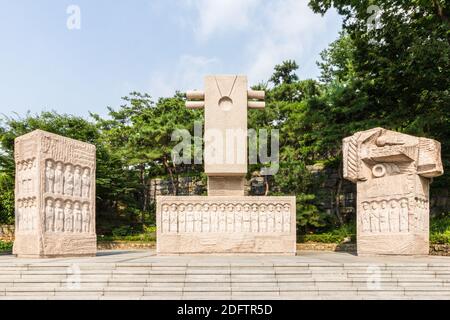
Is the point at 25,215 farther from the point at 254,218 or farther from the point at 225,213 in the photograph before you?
the point at 254,218

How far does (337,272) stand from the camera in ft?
24.0

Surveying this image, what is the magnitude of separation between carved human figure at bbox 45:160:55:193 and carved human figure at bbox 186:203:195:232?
373 centimetres

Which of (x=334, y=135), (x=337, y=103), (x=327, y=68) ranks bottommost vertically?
(x=334, y=135)

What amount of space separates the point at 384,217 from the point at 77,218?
8482 millimetres

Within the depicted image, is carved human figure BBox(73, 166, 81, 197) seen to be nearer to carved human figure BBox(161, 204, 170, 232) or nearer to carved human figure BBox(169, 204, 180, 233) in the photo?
carved human figure BBox(161, 204, 170, 232)

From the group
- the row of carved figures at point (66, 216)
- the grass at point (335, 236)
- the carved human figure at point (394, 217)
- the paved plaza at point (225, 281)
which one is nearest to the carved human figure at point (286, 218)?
the carved human figure at point (394, 217)

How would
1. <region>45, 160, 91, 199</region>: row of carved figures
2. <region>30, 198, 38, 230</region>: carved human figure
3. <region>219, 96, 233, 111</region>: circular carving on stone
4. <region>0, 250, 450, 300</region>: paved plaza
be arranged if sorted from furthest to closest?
<region>219, 96, 233, 111</region>: circular carving on stone, <region>45, 160, 91, 199</region>: row of carved figures, <region>30, 198, 38, 230</region>: carved human figure, <region>0, 250, 450, 300</region>: paved plaza

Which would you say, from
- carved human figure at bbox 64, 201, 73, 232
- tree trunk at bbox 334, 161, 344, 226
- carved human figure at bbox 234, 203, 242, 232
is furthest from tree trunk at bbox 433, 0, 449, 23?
carved human figure at bbox 64, 201, 73, 232

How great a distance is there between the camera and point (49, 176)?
10.3m

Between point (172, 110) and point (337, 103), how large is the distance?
34.7ft

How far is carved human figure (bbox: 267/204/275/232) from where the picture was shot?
457 inches

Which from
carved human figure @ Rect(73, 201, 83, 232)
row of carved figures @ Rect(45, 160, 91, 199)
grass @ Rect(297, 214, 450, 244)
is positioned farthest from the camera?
grass @ Rect(297, 214, 450, 244)
